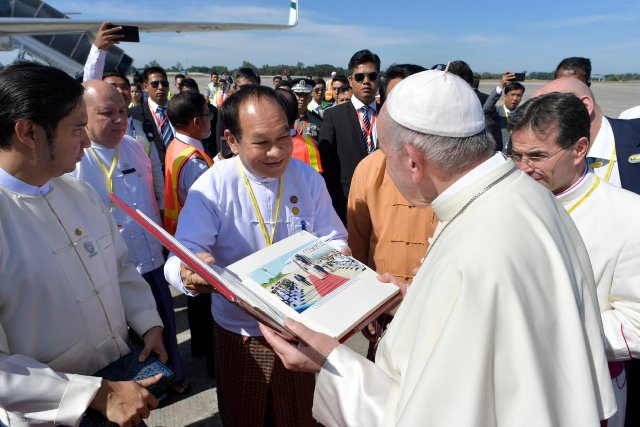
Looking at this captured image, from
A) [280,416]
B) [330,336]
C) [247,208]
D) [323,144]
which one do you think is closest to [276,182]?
[247,208]

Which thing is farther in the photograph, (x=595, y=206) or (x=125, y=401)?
(x=595, y=206)

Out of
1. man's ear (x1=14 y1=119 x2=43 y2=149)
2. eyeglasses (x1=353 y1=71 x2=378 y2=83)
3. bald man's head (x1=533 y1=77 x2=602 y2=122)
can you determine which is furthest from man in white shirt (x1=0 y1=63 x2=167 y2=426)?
eyeglasses (x1=353 y1=71 x2=378 y2=83)

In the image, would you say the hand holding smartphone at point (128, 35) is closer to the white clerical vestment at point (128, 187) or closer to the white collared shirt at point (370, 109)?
the white clerical vestment at point (128, 187)

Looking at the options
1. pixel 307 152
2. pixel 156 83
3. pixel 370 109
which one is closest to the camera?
pixel 307 152

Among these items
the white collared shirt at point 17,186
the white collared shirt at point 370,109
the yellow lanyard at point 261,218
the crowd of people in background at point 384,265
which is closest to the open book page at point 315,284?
the crowd of people in background at point 384,265

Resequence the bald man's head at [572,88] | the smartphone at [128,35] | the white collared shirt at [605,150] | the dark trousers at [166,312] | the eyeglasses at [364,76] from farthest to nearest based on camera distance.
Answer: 1. the eyeglasses at [364,76]
2. the smartphone at [128,35]
3. the dark trousers at [166,312]
4. the white collared shirt at [605,150]
5. the bald man's head at [572,88]

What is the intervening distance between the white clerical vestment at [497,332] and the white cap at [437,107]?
18cm

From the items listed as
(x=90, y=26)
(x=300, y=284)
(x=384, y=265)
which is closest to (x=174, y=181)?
(x=384, y=265)

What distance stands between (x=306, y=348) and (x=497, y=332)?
0.66 metres

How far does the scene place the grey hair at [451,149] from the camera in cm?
135

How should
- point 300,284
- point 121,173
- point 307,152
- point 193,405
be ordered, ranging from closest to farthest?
point 300,284 → point 121,173 → point 193,405 → point 307,152

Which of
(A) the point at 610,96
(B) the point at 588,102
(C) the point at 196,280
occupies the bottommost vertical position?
(C) the point at 196,280

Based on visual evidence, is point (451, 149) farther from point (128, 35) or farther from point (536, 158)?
point (128, 35)

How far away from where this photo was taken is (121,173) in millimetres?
3080
